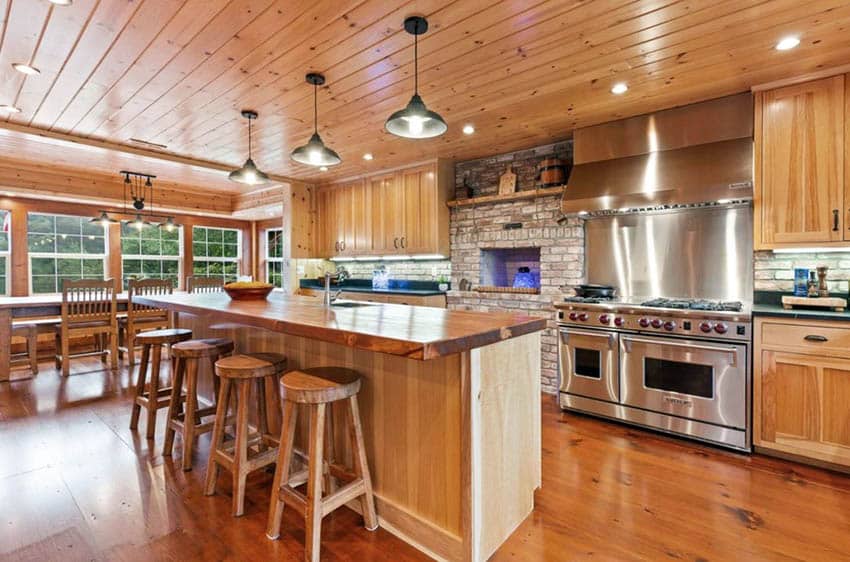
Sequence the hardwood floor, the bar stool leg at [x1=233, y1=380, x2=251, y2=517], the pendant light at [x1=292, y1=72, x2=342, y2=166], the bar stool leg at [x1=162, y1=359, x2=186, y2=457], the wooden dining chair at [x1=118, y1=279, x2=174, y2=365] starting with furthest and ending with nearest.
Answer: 1. the wooden dining chair at [x1=118, y1=279, x2=174, y2=365]
2. the bar stool leg at [x1=162, y1=359, x2=186, y2=457]
3. the pendant light at [x1=292, y1=72, x2=342, y2=166]
4. the bar stool leg at [x1=233, y1=380, x2=251, y2=517]
5. the hardwood floor

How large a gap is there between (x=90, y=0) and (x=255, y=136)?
2.08m

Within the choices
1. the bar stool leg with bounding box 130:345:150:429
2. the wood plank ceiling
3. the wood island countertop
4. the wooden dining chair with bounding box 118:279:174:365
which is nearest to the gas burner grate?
the wood plank ceiling

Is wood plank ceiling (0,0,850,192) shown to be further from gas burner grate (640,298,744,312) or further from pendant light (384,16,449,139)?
gas burner grate (640,298,744,312)

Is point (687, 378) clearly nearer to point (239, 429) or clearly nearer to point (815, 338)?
point (815, 338)

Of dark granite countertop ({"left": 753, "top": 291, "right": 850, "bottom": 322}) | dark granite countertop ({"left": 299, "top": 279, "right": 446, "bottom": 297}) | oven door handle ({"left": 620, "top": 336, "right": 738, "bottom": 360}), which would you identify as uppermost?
dark granite countertop ({"left": 299, "top": 279, "right": 446, "bottom": 297})

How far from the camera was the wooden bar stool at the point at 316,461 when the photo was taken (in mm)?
1730

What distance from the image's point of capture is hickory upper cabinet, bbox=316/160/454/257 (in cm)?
487

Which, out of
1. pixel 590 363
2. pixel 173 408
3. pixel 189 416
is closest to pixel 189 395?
pixel 189 416

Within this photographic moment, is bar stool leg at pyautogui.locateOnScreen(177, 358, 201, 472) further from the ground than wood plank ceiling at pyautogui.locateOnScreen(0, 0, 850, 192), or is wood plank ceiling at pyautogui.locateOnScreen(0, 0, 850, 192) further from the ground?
wood plank ceiling at pyautogui.locateOnScreen(0, 0, 850, 192)

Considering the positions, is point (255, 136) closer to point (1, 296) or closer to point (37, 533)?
point (37, 533)

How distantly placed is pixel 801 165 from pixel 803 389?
1.45m

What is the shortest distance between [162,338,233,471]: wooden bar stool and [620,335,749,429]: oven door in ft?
9.61

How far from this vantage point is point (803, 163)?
277 cm

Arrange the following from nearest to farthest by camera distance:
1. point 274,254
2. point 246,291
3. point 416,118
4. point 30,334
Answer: point 416,118 → point 246,291 → point 30,334 → point 274,254
